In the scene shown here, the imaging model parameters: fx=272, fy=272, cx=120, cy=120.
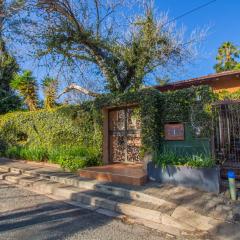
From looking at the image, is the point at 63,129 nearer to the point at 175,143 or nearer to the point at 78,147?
A: the point at 78,147

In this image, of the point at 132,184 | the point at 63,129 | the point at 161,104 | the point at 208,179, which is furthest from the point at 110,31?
the point at 208,179

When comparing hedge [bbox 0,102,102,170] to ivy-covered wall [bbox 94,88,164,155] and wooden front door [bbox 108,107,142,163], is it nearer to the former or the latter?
wooden front door [bbox 108,107,142,163]

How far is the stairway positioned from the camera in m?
4.96

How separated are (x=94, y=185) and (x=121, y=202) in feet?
4.95

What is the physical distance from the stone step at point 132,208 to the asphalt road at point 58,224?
420mm

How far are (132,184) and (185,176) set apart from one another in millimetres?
1438

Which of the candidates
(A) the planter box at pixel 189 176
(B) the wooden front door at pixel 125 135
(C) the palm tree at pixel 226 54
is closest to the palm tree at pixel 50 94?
(B) the wooden front door at pixel 125 135

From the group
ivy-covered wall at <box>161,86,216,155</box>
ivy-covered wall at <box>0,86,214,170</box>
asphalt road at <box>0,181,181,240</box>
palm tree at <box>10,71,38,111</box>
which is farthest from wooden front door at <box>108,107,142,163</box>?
palm tree at <box>10,71,38,111</box>

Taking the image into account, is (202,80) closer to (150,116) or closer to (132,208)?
(150,116)

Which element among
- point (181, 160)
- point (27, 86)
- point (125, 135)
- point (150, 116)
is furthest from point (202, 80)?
point (27, 86)

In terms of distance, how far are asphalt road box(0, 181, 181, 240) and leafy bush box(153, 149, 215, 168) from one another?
7.61ft

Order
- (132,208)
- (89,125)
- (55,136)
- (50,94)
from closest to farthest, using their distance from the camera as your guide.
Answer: (132,208) → (89,125) → (55,136) → (50,94)

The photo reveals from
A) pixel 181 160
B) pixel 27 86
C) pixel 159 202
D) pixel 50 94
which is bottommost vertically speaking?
pixel 159 202

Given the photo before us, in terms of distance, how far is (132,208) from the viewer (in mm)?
5828
